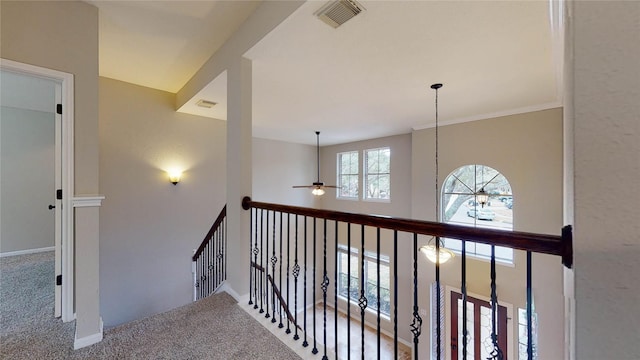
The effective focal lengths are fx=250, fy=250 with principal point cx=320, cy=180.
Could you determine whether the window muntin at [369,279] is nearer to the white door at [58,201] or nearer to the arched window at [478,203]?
the arched window at [478,203]

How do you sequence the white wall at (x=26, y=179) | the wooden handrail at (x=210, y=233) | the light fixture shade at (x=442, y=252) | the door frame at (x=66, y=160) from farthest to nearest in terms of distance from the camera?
the white wall at (x=26, y=179) → the wooden handrail at (x=210, y=233) → the light fixture shade at (x=442, y=252) → the door frame at (x=66, y=160)

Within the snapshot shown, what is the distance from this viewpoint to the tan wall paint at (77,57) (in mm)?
1771

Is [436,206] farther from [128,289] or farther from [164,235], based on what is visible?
[128,289]

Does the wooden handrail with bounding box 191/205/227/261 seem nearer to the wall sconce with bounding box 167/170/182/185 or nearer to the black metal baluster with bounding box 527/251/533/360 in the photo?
the wall sconce with bounding box 167/170/182/185

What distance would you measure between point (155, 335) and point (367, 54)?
116 inches

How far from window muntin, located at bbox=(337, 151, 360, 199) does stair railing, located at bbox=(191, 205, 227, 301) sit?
156 inches

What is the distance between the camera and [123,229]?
3.63 m

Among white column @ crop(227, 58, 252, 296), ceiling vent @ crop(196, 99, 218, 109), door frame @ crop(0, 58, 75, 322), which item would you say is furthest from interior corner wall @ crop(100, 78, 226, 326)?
white column @ crop(227, 58, 252, 296)

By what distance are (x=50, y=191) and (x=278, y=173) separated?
4.26 meters

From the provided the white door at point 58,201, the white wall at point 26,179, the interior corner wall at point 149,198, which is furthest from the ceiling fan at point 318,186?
the white wall at point 26,179

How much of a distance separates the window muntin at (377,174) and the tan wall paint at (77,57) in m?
5.58

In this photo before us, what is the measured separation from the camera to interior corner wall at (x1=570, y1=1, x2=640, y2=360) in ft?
1.06

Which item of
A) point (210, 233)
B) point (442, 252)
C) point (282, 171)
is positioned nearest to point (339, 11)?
point (442, 252)

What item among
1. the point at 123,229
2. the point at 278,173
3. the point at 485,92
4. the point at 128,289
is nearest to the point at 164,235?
the point at 123,229
